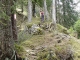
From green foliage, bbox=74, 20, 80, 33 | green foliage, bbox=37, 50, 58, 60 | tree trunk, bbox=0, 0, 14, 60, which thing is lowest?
green foliage, bbox=74, 20, 80, 33

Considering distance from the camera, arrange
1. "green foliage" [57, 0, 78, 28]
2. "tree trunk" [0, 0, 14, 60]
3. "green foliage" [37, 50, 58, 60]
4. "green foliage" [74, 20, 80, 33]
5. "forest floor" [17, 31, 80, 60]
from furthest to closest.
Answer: "green foliage" [57, 0, 78, 28]
"green foliage" [74, 20, 80, 33]
"forest floor" [17, 31, 80, 60]
"green foliage" [37, 50, 58, 60]
"tree trunk" [0, 0, 14, 60]

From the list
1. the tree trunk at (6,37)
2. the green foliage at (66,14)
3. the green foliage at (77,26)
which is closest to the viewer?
the tree trunk at (6,37)

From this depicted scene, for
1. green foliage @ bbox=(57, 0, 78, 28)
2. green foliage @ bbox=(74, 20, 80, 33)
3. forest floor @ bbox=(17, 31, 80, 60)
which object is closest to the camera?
forest floor @ bbox=(17, 31, 80, 60)

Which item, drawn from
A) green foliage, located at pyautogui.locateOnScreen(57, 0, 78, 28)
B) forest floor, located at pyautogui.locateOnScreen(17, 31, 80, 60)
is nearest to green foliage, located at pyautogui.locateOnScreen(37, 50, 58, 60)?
forest floor, located at pyautogui.locateOnScreen(17, 31, 80, 60)

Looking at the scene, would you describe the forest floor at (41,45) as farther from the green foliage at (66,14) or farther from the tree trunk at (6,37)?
the green foliage at (66,14)

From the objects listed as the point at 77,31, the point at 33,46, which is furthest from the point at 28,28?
the point at 77,31

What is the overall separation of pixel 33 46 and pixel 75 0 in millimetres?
33119

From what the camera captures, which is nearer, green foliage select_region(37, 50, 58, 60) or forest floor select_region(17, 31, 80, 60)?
green foliage select_region(37, 50, 58, 60)

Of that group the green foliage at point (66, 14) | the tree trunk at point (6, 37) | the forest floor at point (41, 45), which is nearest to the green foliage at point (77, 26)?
the green foliage at point (66, 14)

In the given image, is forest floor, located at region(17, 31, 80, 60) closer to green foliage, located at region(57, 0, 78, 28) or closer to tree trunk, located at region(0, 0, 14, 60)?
tree trunk, located at region(0, 0, 14, 60)

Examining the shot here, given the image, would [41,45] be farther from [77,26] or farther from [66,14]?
[66,14]

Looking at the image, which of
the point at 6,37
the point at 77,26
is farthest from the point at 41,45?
the point at 77,26

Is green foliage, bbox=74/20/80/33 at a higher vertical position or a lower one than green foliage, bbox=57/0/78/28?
lower

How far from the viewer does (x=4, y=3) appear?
749cm
